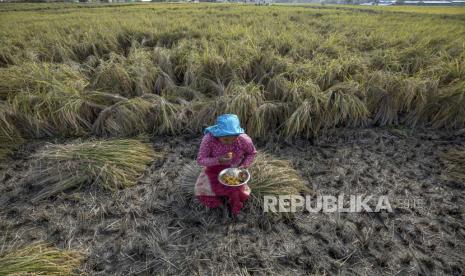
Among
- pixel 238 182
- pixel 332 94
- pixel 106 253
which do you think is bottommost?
pixel 106 253

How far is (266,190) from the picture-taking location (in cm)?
238

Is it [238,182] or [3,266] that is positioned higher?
[238,182]

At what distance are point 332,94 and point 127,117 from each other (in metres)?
2.41

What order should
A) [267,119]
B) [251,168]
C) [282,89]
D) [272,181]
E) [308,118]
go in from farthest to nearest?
[282,89], [267,119], [308,118], [251,168], [272,181]

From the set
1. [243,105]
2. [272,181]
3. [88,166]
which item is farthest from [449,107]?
[88,166]

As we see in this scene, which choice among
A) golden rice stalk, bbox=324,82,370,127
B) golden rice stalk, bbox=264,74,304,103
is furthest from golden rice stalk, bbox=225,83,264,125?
golden rice stalk, bbox=324,82,370,127

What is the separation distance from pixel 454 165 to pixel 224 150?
225 cm

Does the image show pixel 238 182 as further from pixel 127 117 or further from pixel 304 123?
pixel 127 117

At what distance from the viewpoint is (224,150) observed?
2.17m

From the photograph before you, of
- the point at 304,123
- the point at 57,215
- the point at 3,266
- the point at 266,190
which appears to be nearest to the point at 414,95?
the point at 304,123

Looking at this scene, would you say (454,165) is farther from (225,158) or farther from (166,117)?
(166,117)

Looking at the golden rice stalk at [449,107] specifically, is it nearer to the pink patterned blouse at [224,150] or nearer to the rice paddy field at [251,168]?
the rice paddy field at [251,168]

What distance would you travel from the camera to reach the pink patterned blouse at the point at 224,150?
2.11 meters

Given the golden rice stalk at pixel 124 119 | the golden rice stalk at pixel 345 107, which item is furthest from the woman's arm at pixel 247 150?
the golden rice stalk at pixel 124 119
